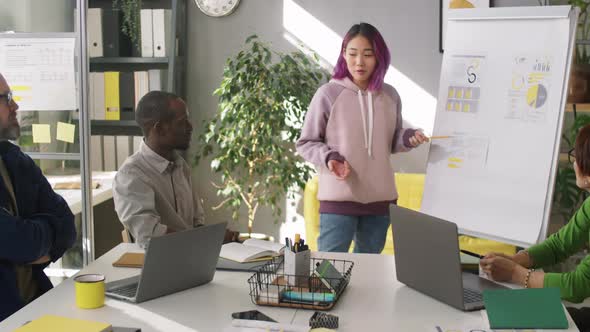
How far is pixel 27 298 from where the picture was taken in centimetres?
209

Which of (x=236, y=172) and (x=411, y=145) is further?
(x=236, y=172)

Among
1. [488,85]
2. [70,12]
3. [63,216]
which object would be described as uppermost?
[70,12]

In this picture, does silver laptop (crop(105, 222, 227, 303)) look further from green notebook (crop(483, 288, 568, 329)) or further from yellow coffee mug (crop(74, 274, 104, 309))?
green notebook (crop(483, 288, 568, 329))

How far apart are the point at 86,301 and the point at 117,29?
2976mm

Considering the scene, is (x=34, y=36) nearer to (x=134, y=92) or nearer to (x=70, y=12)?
(x=70, y=12)

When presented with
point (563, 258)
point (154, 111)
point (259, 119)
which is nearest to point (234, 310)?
point (154, 111)

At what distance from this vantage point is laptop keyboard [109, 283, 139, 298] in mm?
1841

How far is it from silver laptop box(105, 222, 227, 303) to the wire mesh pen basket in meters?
0.14

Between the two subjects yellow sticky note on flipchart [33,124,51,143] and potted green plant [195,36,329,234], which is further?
potted green plant [195,36,329,234]

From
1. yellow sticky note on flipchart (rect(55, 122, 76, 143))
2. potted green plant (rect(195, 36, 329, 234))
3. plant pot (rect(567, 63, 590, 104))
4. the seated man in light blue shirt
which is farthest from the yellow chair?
the seated man in light blue shirt

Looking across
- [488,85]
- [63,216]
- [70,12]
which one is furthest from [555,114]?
[70,12]

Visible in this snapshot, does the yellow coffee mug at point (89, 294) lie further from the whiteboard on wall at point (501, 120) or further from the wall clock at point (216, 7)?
Result: the wall clock at point (216, 7)

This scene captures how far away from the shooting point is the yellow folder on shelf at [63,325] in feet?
5.08

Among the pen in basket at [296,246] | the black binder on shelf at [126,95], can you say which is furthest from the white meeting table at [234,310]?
the black binder on shelf at [126,95]
